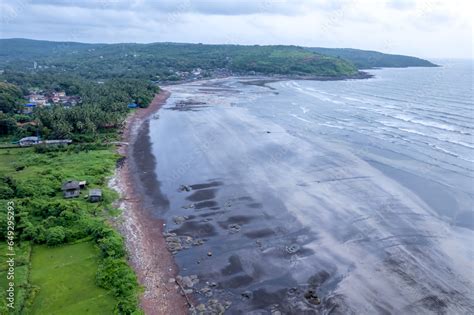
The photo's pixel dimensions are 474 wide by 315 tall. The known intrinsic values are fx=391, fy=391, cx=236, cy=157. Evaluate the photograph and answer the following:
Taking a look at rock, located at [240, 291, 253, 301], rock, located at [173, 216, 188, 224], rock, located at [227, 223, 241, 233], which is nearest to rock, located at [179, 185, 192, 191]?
rock, located at [173, 216, 188, 224]

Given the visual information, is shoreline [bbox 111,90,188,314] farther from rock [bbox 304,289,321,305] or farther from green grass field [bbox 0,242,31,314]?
rock [bbox 304,289,321,305]

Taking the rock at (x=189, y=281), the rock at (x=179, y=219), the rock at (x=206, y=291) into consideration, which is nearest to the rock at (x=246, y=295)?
the rock at (x=206, y=291)

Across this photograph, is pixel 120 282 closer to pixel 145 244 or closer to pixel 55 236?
pixel 145 244

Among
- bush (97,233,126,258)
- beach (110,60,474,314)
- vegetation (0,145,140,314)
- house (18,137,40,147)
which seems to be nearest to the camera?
vegetation (0,145,140,314)

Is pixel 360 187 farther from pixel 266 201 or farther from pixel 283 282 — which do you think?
pixel 283 282

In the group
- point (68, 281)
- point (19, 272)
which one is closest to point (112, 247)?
point (68, 281)

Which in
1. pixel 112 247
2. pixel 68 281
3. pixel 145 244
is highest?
pixel 112 247
